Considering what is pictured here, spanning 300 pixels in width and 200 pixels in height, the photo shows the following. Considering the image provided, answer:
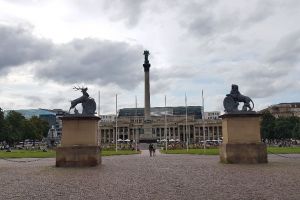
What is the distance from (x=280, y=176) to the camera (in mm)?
19859

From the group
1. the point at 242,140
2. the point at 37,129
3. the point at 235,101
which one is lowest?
the point at 242,140

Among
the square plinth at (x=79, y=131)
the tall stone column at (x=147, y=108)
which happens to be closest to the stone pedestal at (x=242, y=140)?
the square plinth at (x=79, y=131)

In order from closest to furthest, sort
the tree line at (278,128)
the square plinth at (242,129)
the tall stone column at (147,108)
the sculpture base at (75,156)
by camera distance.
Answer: the sculpture base at (75,156) → the square plinth at (242,129) → the tall stone column at (147,108) → the tree line at (278,128)

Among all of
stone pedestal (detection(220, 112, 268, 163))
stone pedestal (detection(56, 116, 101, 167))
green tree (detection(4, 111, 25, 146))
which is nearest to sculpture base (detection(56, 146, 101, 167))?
stone pedestal (detection(56, 116, 101, 167))

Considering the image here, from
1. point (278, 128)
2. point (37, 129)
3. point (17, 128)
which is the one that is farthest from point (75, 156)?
point (278, 128)

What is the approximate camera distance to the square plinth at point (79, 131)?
101 ft

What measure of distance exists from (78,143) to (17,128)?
299 ft

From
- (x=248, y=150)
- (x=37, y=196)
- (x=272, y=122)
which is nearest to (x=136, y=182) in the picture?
(x=37, y=196)

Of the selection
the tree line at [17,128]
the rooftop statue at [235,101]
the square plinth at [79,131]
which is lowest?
the square plinth at [79,131]

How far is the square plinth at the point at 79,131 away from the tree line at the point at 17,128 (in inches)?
2938

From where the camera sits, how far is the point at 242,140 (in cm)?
3116

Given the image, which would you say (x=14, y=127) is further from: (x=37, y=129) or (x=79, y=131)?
(x=79, y=131)

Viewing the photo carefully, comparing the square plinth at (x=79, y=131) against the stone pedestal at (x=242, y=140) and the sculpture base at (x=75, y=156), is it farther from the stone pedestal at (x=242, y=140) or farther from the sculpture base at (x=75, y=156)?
the stone pedestal at (x=242, y=140)

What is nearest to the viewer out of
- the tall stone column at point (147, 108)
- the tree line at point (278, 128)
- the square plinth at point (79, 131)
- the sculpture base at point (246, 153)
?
the sculpture base at point (246, 153)
